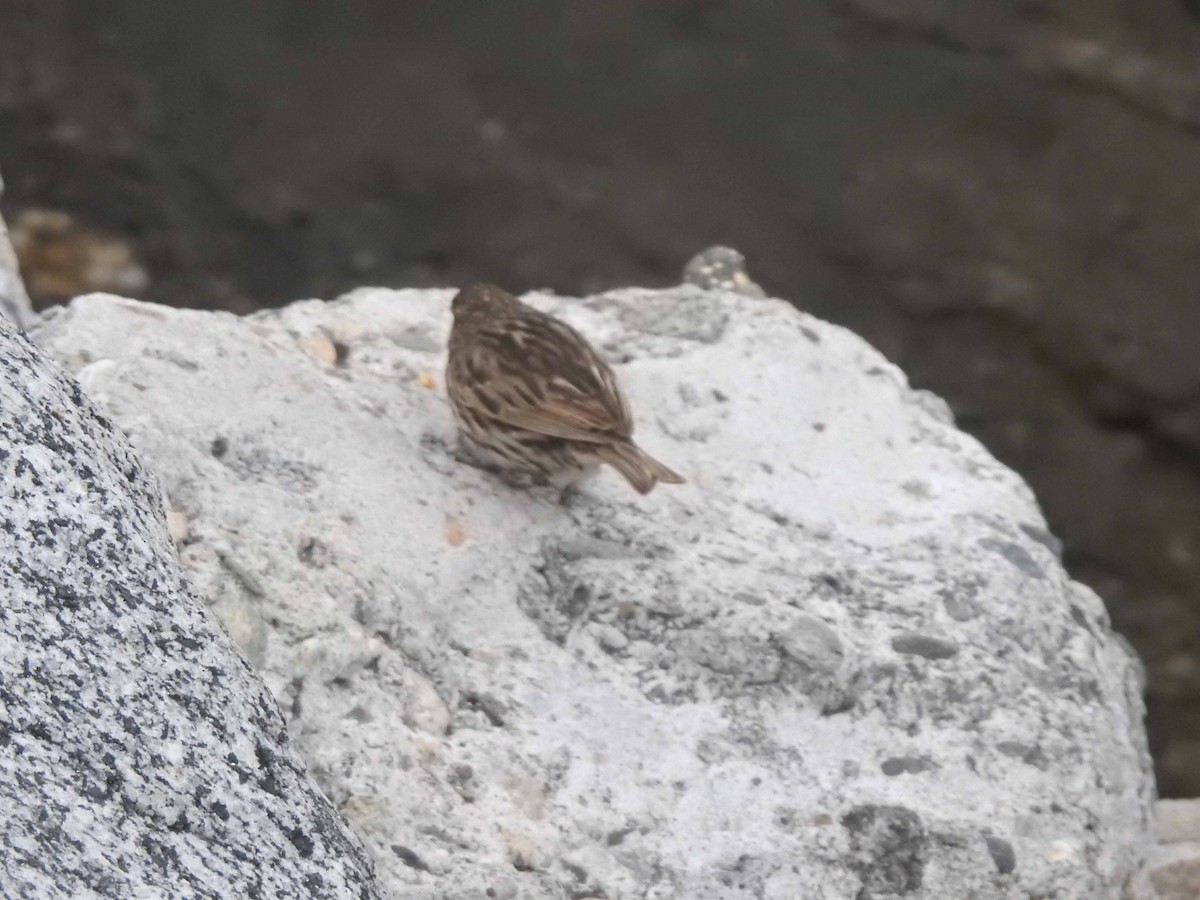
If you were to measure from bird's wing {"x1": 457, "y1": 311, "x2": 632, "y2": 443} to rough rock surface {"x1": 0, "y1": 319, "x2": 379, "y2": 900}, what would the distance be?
135 centimetres

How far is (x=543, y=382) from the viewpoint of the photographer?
3.90 metres

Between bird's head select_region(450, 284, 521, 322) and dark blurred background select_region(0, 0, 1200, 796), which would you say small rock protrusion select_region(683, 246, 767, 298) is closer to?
bird's head select_region(450, 284, 521, 322)

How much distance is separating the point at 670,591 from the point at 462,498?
1.52 feet

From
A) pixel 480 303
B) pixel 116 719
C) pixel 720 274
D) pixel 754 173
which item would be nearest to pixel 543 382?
pixel 480 303

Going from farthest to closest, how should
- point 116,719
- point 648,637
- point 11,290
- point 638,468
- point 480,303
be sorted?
point 480,303 < point 11,290 < point 638,468 < point 648,637 < point 116,719

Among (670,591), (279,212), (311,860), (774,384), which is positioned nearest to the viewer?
(311,860)

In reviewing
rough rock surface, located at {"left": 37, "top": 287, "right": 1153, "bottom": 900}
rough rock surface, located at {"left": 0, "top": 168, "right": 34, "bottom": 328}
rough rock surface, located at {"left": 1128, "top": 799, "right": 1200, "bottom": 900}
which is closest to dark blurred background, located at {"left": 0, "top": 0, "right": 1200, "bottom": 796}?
rough rock surface, located at {"left": 1128, "top": 799, "right": 1200, "bottom": 900}

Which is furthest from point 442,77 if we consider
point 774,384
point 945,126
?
point 774,384

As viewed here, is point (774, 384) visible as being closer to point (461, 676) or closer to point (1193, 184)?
point (461, 676)

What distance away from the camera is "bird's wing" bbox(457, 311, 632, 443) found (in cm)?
369

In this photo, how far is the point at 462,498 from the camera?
11.7 feet

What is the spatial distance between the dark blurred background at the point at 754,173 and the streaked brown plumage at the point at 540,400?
3724 mm

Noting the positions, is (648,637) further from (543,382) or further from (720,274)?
(720,274)

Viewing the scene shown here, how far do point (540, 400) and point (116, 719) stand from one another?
5.91 ft
